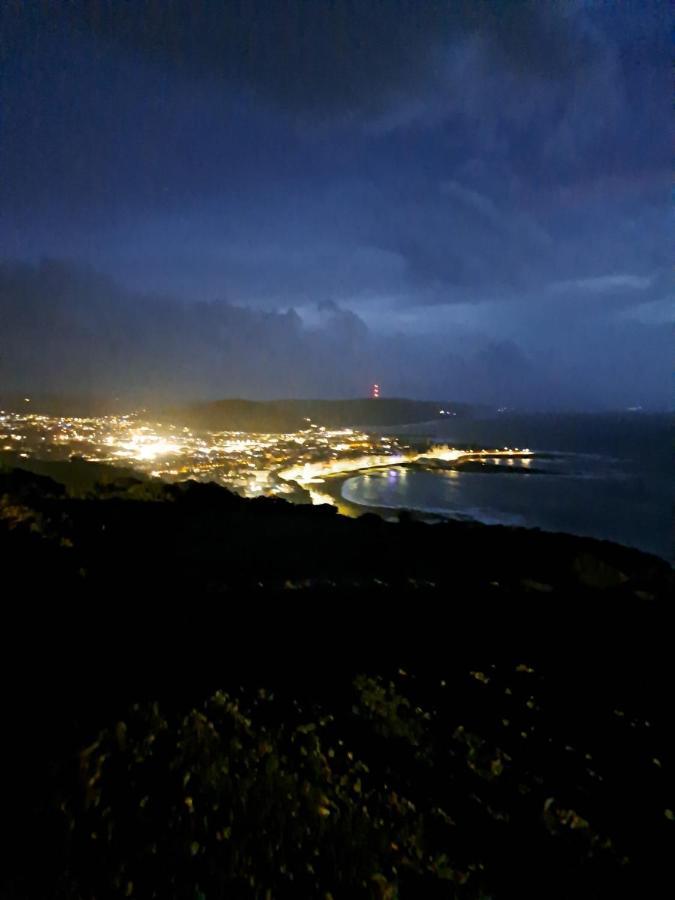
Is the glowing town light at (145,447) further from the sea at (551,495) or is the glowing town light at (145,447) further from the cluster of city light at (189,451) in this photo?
the sea at (551,495)

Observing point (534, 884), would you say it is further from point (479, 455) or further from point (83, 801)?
point (479, 455)

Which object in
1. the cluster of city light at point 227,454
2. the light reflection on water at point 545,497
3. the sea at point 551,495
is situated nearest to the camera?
the sea at point 551,495

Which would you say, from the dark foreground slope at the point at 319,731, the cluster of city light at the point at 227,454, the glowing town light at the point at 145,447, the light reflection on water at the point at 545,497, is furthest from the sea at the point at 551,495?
the dark foreground slope at the point at 319,731

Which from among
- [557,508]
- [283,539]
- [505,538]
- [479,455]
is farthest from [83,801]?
[479,455]

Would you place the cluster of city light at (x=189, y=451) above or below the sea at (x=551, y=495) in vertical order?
above

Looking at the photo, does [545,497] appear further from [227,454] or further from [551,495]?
→ [227,454]

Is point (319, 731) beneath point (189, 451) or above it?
above

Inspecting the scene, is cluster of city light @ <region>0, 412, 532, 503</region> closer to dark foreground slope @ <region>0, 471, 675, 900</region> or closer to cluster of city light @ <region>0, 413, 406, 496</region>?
cluster of city light @ <region>0, 413, 406, 496</region>

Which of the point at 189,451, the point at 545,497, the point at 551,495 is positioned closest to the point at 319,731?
the point at 545,497
